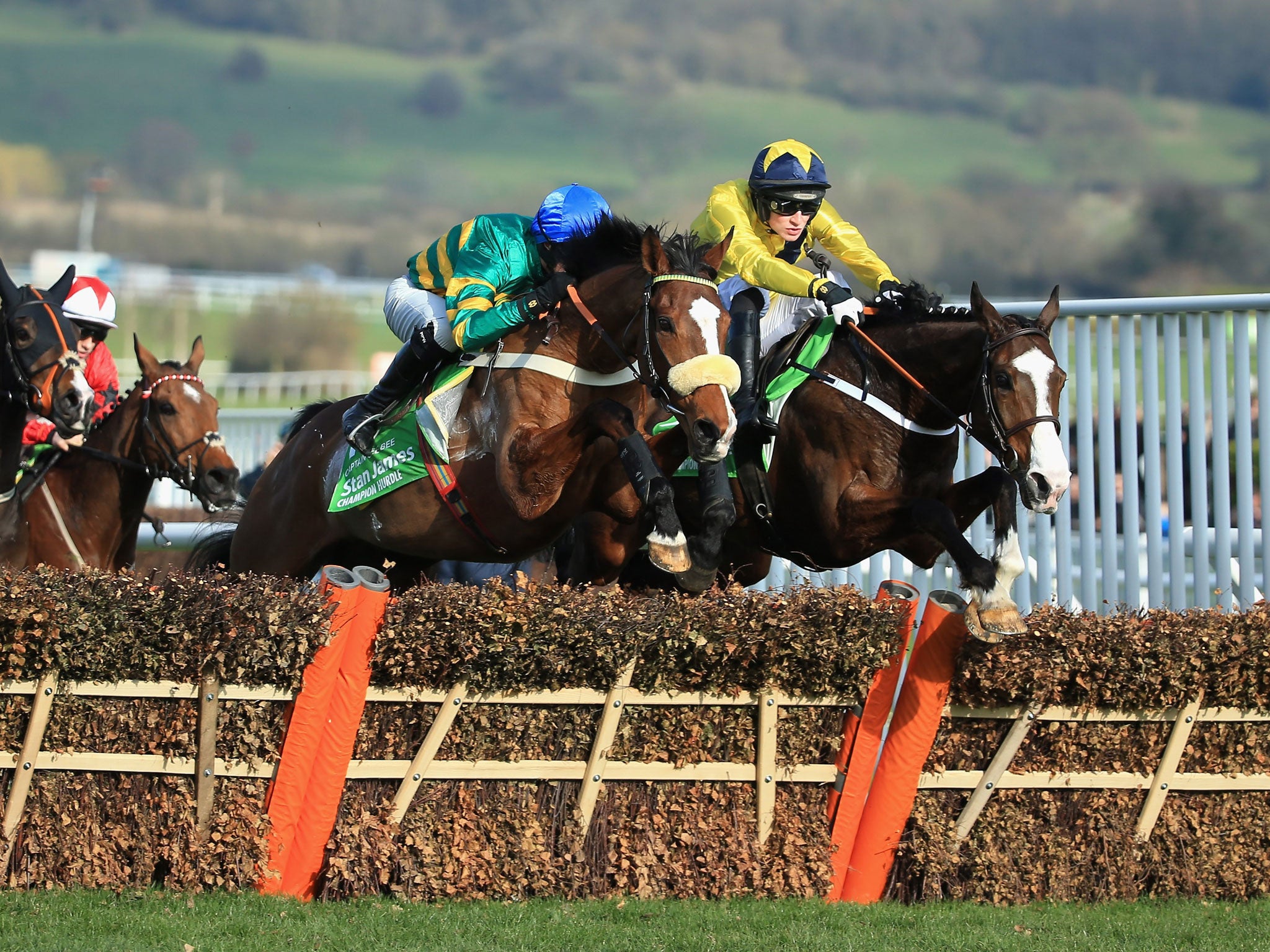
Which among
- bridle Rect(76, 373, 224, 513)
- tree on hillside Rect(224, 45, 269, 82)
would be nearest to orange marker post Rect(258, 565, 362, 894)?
bridle Rect(76, 373, 224, 513)

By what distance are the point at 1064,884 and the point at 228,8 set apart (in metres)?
85.6

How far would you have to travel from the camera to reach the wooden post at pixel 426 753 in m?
4.24

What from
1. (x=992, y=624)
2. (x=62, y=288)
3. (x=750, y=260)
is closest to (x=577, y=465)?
(x=750, y=260)

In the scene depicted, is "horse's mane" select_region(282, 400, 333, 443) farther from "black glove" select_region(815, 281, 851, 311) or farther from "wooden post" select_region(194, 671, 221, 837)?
"wooden post" select_region(194, 671, 221, 837)

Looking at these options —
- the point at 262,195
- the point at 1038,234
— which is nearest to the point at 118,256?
the point at 262,195

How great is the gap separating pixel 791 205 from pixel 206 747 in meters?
3.36

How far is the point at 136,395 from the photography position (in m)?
7.79

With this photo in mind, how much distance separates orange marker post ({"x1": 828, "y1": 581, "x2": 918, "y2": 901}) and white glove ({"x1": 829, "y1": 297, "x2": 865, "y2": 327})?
1606 millimetres

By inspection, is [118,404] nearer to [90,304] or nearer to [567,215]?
[90,304]

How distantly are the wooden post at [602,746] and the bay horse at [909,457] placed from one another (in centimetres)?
97

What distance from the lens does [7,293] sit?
667cm

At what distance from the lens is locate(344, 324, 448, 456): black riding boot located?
576 centimetres

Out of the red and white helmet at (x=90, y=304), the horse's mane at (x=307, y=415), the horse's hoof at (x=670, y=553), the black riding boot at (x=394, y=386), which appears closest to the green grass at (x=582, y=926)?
the horse's hoof at (x=670, y=553)

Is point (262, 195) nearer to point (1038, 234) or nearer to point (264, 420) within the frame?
point (1038, 234)
